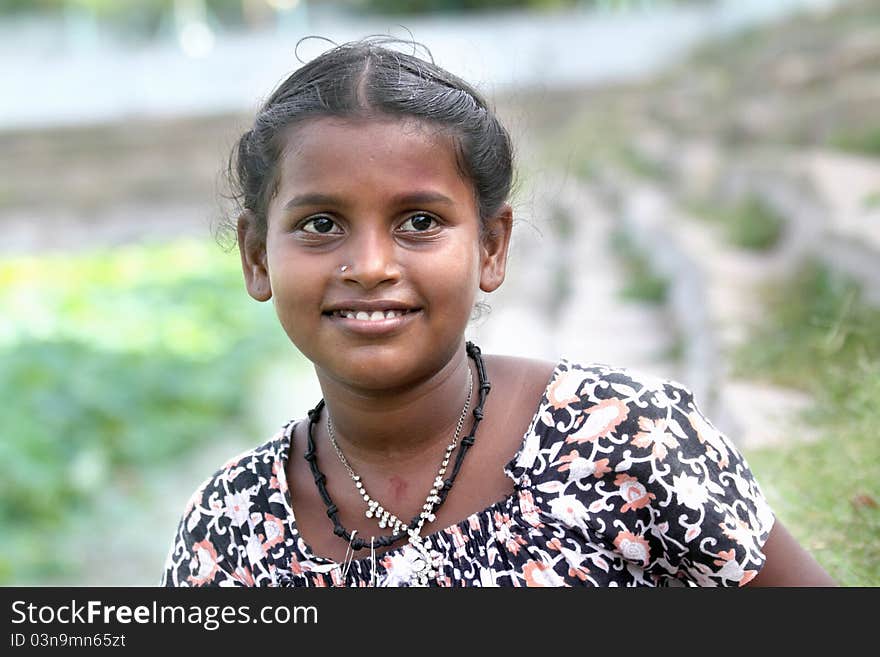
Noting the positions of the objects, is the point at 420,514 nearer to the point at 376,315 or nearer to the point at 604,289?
the point at 376,315

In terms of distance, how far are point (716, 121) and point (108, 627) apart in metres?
7.03

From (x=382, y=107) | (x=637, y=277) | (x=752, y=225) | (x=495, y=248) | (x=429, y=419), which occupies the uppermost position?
(x=637, y=277)

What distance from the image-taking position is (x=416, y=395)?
1.83 meters

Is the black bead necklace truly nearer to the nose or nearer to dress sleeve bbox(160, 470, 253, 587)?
dress sleeve bbox(160, 470, 253, 587)

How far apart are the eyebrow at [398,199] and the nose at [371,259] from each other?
5cm

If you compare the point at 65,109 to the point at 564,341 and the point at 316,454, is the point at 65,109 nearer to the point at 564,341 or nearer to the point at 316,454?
the point at 564,341

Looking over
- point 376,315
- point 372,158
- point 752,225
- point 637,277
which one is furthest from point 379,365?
point 637,277

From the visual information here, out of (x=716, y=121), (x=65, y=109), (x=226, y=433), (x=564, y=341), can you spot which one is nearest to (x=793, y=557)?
(x=564, y=341)

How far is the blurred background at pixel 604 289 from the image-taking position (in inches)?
111

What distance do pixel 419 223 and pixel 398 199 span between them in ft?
0.19

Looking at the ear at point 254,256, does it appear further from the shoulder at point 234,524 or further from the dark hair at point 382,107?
the shoulder at point 234,524

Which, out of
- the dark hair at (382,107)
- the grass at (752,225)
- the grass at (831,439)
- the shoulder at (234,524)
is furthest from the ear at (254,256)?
the grass at (752,225)

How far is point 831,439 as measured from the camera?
8.11ft

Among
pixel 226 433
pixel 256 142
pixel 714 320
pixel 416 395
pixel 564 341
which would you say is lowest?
pixel 416 395
